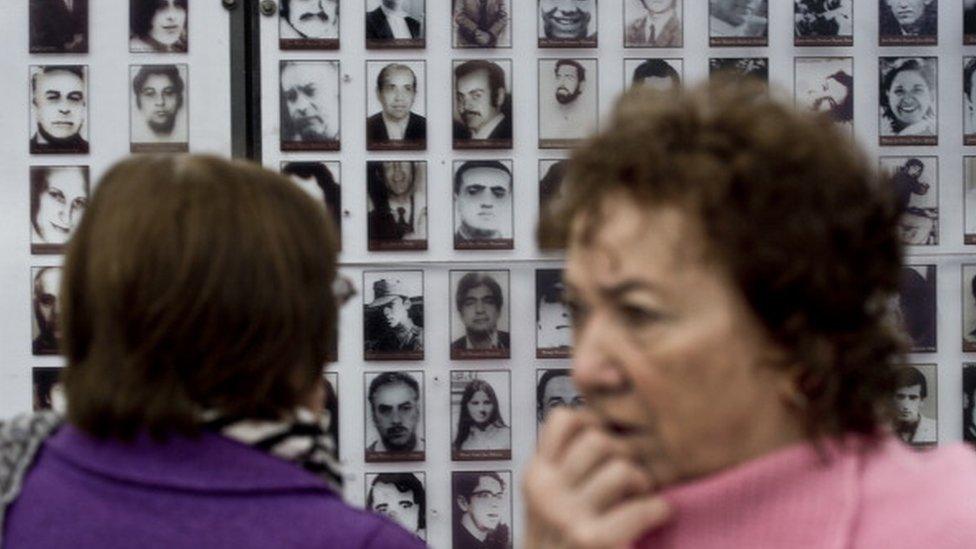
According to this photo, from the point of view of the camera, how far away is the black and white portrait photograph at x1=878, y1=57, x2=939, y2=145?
2258mm

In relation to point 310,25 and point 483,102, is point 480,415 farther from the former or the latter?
Answer: point 310,25

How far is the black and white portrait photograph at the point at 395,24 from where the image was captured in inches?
88.5

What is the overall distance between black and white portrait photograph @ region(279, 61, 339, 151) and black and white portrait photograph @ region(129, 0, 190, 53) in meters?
0.17

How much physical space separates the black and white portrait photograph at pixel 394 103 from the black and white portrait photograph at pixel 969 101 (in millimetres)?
801

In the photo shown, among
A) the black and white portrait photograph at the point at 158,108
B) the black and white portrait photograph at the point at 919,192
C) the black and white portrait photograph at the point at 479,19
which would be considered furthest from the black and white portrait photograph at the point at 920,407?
the black and white portrait photograph at the point at 158,108

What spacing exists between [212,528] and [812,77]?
1150 mm

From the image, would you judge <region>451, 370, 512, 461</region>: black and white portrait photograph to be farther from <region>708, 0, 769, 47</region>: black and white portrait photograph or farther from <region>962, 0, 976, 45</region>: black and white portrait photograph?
<region>962, 0, 976, 45</region>: black and white portrait photograph

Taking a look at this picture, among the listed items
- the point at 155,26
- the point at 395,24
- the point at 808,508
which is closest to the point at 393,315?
the point at 395,24

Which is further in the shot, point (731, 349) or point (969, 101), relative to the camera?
point (969, 101)

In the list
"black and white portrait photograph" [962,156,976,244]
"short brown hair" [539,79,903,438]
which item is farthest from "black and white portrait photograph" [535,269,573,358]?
"short brown hair" [539,79,903,438]

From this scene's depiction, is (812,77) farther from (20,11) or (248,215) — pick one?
(20,11)

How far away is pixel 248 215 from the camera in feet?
5.72

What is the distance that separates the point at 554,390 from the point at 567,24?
21.4 inches

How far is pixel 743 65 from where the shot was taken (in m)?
2.26
